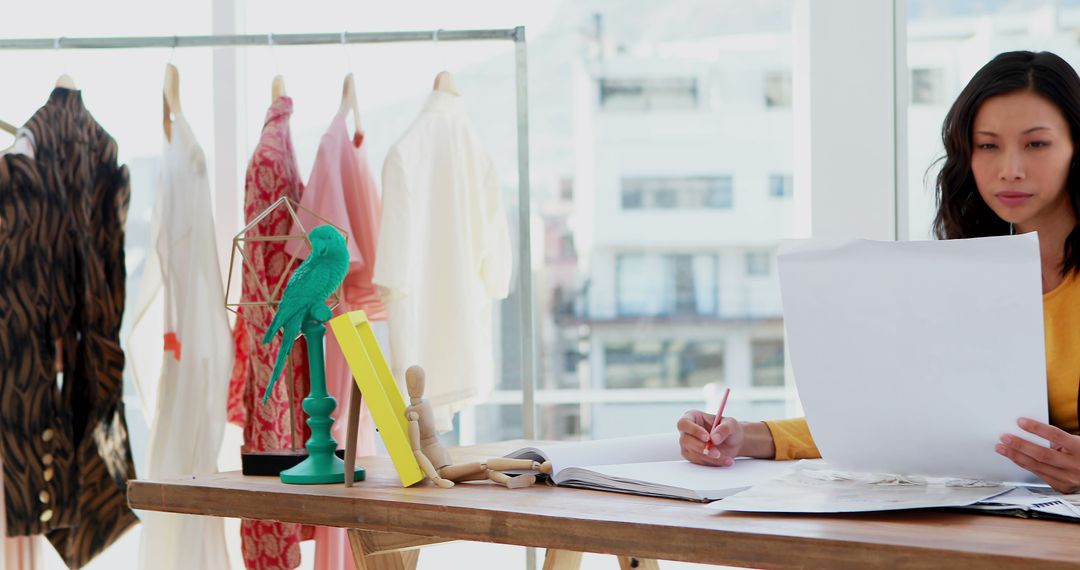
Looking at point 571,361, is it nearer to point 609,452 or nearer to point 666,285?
point 666,285

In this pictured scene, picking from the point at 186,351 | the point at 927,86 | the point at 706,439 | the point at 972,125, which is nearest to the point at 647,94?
the point at 927,86

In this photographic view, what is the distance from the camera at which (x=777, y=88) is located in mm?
6598

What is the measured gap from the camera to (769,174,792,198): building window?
6.71 meters

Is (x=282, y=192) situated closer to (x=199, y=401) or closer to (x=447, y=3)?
(x=199, y=401)

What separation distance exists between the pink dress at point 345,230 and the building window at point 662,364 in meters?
4.86

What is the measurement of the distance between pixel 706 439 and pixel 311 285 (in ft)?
1.71

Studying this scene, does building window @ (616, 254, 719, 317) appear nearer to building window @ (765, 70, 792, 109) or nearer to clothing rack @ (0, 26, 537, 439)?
building window @ (765, 70, 792, 109)

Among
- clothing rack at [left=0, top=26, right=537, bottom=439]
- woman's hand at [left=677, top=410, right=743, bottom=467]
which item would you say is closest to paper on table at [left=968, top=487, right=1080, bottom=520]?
woman's hand at [left=677, top=410, right=743, bottom=467]

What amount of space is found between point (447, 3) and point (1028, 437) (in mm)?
2767

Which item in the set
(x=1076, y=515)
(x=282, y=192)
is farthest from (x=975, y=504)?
(x=282, y=192)

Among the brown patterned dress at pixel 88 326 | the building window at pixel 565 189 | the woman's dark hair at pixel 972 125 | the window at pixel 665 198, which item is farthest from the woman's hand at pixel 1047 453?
the window at pixel 665 198

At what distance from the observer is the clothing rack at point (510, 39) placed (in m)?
2.04

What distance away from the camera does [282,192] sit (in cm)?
209

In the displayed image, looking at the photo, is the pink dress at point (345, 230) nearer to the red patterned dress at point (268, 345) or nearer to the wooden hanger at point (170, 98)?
the red patterned dress at point (268, 345)
